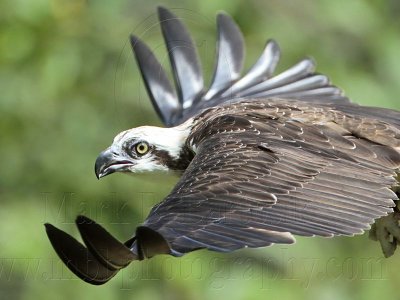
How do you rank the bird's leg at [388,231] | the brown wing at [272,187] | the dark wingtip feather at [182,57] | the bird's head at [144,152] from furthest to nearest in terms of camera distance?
1. the dark wingtip feather at [182,57]
2. the bird's head at [144,152]
3. the bird's leg at [388,231]
4. the brown wing at [272,187]

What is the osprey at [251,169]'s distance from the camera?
6.45m

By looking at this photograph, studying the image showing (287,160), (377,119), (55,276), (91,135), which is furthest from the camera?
(91,135)

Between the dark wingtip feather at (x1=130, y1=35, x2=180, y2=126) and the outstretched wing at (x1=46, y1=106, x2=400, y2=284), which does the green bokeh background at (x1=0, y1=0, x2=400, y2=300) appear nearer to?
the dark wingtip feather at (x1=130, y1=35, x2=180, y2=126)

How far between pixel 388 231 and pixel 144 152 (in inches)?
74.7

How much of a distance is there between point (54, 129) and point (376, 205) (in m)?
4.91

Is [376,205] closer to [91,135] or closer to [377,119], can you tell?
[377,119]

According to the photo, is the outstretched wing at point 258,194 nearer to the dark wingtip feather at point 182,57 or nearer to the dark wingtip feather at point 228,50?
the dark wingtip feather at point 182,57

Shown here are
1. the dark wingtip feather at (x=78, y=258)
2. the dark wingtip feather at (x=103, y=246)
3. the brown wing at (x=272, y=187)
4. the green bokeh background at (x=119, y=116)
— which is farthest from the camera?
the green bokeh background at (x=119, y=116)

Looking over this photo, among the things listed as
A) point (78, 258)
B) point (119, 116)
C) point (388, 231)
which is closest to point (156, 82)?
point (119, 116)

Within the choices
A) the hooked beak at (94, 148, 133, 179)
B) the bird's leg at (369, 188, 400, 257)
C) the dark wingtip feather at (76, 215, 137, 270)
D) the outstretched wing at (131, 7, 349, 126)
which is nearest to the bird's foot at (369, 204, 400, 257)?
the bird's leg at (369, 188, 400, 257)

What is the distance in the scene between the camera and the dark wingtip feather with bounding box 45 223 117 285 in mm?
6160

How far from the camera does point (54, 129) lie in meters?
11.4

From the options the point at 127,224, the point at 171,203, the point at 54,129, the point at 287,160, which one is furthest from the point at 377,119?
the point at 54,129

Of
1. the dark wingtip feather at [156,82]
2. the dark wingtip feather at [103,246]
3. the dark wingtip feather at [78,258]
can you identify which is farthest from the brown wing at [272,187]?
the dark wingtip feather at [156,82]
